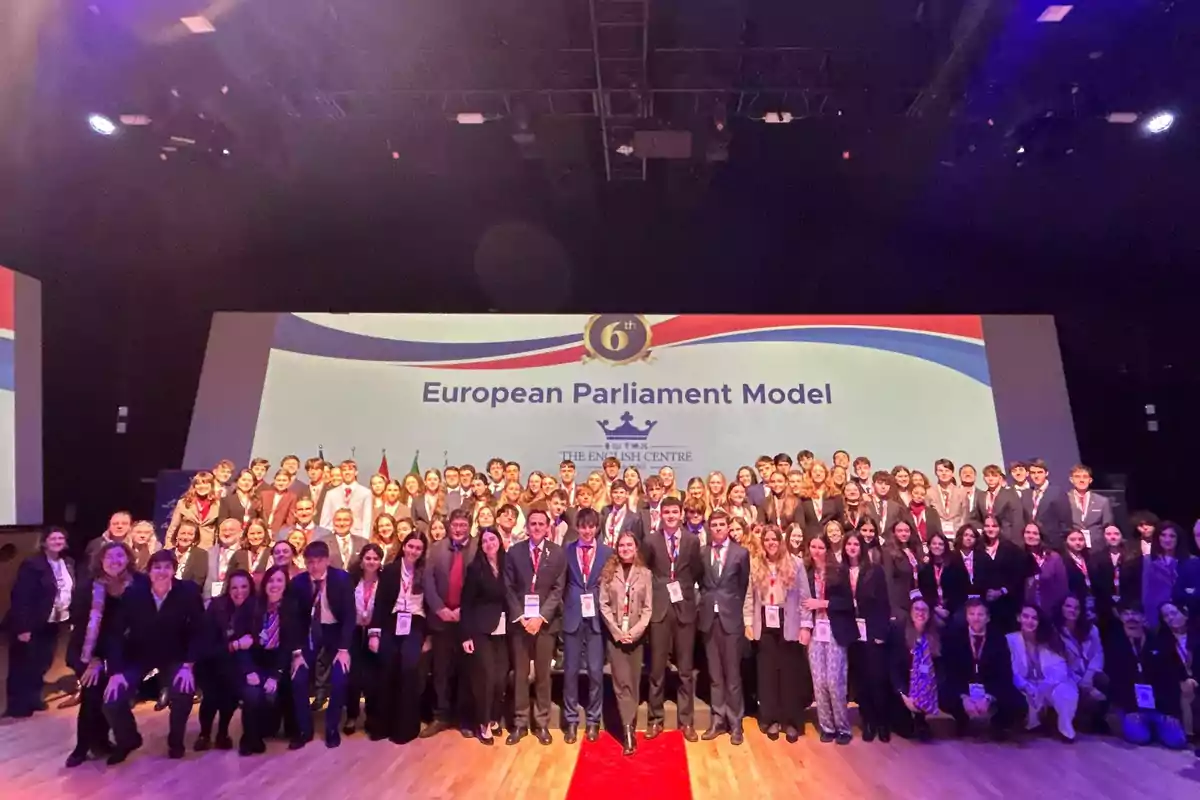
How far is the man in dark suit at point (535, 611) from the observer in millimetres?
4625

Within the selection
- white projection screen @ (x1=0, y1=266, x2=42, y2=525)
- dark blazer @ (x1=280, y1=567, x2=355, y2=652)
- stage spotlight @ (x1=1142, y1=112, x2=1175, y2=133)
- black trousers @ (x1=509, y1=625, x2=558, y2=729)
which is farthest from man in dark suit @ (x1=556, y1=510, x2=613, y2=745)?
stage spotlight @ (x1=1142, y1=112, x2=1175, y2=133)

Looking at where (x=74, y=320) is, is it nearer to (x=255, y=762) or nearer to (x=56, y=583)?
(x=56, y=583)

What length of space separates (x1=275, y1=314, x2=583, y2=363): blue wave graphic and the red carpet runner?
447 centimetres

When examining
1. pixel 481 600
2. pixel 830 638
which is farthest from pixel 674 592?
pixel 481 600

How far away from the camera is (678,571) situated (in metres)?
4.73

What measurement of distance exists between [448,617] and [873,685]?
2.71 metres

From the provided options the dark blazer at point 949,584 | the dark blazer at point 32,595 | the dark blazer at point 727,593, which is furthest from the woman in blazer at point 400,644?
the dark blazer at point 949,584

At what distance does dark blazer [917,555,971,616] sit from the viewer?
16.2 ft

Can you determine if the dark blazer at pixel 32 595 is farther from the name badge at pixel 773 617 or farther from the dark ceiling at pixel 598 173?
the name badge at pixel 773 617

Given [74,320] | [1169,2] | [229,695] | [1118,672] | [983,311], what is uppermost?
[1169,2]

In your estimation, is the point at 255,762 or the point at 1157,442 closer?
the point at 255,762

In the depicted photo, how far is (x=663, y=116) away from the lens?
6.64m

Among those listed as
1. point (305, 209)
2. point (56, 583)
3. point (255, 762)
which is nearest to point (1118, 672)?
point (255, 762)

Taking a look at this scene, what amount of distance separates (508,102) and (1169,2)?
5.06m
